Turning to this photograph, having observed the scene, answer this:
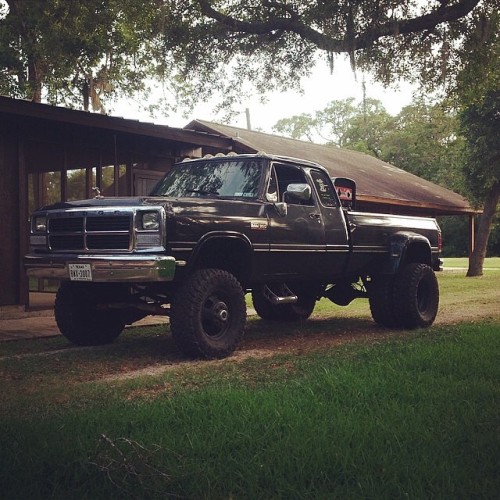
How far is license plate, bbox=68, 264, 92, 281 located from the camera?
6.34m

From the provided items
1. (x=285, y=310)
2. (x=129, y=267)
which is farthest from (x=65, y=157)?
(x=129, y=267)

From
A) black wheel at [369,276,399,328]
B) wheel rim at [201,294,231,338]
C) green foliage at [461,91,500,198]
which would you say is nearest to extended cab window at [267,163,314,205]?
wheel rim at [201,294,231,338]

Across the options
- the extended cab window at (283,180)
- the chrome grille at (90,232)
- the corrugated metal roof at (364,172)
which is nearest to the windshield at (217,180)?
the extended cab window at (283,180)

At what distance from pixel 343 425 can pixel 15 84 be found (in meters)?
21.3

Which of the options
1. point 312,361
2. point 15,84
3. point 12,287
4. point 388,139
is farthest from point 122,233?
point 388,139

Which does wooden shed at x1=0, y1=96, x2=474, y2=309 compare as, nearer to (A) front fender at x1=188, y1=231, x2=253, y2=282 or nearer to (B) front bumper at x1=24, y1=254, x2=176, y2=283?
(A) front fender at x1=188, y1=231, x2=253, y2=282

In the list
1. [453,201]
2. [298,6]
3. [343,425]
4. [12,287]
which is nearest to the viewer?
[343,425]

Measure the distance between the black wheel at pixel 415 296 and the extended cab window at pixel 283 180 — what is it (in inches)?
77.4

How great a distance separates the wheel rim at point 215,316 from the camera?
270 inches

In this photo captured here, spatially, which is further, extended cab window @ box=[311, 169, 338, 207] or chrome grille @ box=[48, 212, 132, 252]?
extended cab window @ box=[311, 169, 338, 207]

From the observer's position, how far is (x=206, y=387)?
527 cm

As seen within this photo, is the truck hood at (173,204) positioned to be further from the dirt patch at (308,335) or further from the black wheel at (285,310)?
the black wheel at (285,310)

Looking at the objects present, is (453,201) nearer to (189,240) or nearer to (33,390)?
(189,240)

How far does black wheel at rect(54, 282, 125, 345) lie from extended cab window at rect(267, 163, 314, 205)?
219cm
